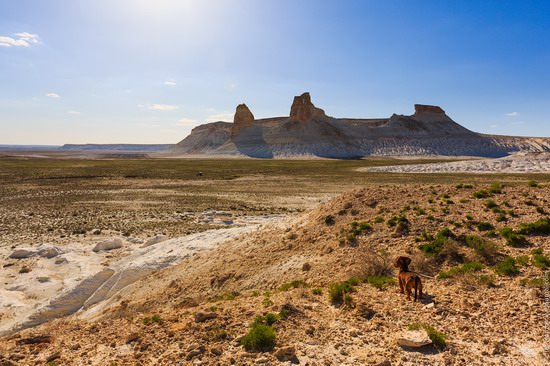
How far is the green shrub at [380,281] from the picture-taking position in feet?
29.9

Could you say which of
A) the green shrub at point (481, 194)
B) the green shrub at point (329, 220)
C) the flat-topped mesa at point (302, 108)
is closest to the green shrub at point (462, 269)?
the green shrub at point (329, 220)

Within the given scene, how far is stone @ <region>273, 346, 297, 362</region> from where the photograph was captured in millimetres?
6273

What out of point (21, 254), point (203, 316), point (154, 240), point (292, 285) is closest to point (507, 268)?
point (292, 285)

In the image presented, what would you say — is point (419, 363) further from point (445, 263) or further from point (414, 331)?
point (445, 263)

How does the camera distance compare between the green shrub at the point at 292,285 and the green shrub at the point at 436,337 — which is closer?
the green shrub at the point at 436,337

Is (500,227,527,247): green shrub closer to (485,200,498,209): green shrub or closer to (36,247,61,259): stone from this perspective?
(485,200,498,209): green shrub

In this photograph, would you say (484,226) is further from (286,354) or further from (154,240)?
(154,240)

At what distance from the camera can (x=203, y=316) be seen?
7902 millimetres

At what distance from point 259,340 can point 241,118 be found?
181 meters

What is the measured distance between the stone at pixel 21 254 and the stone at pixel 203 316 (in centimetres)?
1445

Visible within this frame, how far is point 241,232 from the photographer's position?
18891 millimetres

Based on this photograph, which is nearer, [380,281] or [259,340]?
[259,340]

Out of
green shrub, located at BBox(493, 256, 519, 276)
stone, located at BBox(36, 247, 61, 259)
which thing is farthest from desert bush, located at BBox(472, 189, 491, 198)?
stone, located at BBox(36, 247, 61, 259)

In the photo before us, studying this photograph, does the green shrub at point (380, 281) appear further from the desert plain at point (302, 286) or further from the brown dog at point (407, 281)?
the brown dog at point (407, 281)
